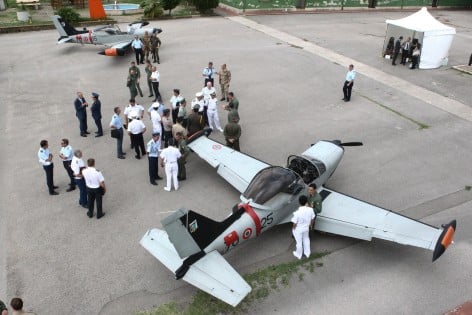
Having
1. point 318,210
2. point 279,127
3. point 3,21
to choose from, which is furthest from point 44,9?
point 318,210

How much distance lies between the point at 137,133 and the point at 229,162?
2969 mm

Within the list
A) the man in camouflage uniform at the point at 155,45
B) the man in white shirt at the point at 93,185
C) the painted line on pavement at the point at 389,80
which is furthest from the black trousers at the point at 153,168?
the painted line on pavement at the point at 389,80

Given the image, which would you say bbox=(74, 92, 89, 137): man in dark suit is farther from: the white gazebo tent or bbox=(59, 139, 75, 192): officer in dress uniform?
the white gazebo tent

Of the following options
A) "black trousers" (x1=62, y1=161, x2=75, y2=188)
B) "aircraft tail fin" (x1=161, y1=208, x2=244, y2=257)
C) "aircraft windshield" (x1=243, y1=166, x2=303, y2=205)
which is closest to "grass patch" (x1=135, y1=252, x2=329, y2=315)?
"aircraft tail fin" (x1=161, y1=208, x2=244, y2=257)

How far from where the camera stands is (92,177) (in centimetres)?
880

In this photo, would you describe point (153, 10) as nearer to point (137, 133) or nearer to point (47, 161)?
point (137, 133)

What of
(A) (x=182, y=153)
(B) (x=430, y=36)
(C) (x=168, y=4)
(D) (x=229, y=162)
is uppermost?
(C) (x=168, y=4)

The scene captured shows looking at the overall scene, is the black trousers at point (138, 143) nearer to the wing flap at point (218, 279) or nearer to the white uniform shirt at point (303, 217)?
the wing flap at point (218, 279)

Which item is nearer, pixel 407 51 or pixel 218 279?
pixel 218 279

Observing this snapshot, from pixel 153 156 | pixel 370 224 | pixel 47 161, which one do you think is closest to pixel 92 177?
pixel 47 161

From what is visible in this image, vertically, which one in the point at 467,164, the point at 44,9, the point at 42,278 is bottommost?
the point at 42,278

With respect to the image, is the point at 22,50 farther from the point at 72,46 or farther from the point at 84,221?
the point at 84,221

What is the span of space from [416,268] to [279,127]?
7126 millimetres

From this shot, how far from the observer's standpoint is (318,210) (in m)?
8.18
